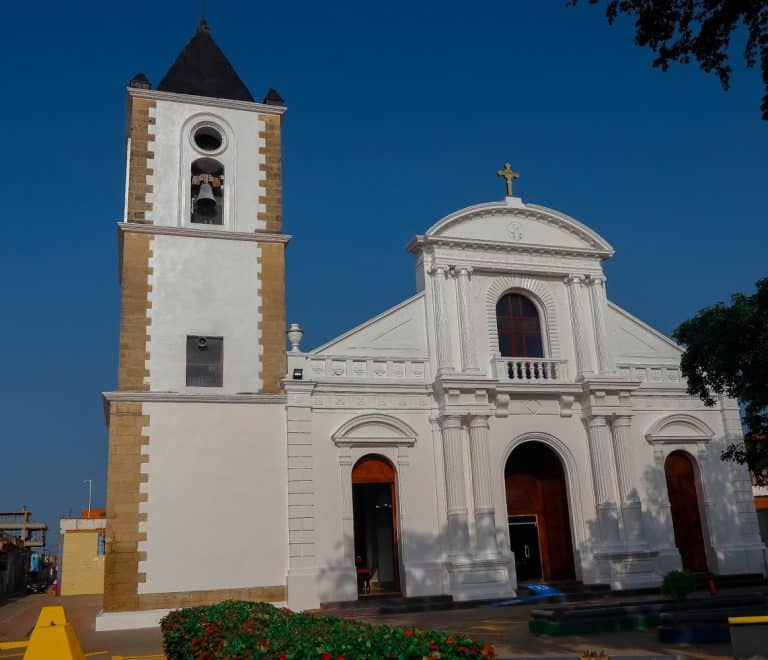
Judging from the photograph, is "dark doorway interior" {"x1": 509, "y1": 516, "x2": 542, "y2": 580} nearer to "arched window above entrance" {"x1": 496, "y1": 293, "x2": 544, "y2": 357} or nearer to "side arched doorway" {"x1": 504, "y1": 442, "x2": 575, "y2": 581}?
"side arched doorway" {"x1": 504, "y1": 442, "x2": 575, "y2": 581}

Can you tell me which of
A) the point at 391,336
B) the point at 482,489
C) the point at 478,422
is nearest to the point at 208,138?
the point at 391,336

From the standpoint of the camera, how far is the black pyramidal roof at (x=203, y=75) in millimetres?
20891

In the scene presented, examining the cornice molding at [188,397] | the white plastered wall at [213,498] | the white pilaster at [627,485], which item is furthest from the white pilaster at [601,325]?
the white plastered wall at [213,498]

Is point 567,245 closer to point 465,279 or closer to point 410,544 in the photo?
point 465,279

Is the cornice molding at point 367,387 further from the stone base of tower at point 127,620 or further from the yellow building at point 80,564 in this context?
the yellow building at point 80,564

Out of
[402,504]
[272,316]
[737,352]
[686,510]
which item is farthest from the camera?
[686,510]

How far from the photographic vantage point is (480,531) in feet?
62.2

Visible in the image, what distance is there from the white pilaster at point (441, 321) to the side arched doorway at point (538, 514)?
10.7 ft

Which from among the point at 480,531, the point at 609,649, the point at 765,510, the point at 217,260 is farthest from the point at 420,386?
the point at 765,510

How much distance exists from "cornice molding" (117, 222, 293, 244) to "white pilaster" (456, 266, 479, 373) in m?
4.61

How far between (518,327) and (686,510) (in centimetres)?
657

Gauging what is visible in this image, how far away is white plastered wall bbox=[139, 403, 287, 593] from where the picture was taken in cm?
1711

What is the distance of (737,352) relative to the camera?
16156 millimetres

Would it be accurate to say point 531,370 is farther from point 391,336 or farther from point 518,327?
point 391,336
